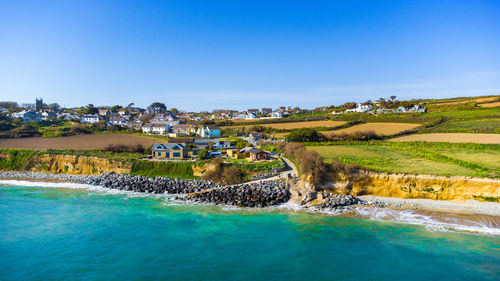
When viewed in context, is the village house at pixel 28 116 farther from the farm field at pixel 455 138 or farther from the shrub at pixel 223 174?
the farm field at pixel 455 138

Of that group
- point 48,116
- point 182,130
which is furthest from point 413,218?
point 48,116

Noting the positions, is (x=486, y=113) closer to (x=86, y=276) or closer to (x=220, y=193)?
(x=220, y=193)

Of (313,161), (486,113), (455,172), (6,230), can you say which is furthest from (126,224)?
(486,113)

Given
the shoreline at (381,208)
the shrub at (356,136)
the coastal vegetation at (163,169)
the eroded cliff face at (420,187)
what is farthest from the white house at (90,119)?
the eroded cliff face at (420,187)

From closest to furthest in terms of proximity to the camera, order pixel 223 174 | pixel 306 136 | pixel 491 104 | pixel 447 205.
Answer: pixel 447 205 < pixel 223 174 < pixel 306 136 < pixel 491 104

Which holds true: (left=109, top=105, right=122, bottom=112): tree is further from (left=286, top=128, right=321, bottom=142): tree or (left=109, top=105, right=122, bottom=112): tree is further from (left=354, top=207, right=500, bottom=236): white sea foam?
(left=354, top=207, right=500, bottom=236): white sea foam

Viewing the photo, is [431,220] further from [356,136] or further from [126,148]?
[126,148]

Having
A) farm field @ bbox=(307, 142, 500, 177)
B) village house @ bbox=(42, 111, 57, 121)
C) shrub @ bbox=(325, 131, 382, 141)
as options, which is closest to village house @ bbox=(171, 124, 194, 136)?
shrub @ bbox=(325, 131, 382, 141)
